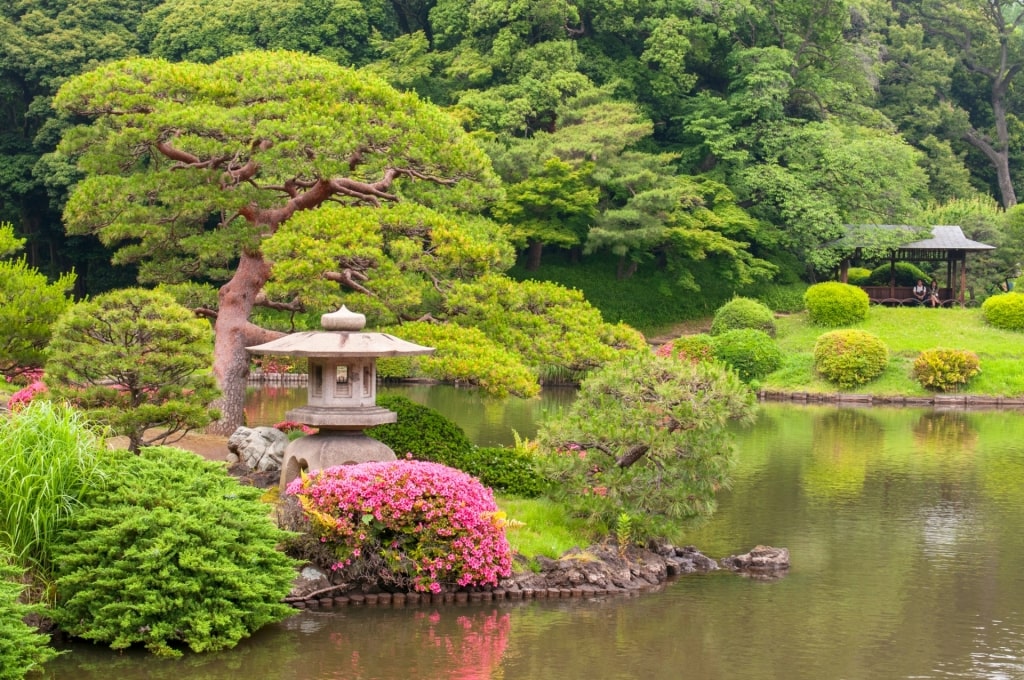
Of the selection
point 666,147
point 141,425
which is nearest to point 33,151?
point 666,147

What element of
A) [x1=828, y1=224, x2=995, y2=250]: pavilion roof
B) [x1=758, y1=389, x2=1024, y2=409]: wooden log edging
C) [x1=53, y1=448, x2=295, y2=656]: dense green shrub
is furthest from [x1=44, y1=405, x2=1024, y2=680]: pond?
[x1=828, y1=224, x2=995, y2=250]: pavilion roof

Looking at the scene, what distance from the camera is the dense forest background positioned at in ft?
129

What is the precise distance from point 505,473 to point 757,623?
4.63 m

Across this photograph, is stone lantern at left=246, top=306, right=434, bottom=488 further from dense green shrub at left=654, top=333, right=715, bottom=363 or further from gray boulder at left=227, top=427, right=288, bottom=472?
dense green shrub at left=654, top=333, right=715, bottom=363

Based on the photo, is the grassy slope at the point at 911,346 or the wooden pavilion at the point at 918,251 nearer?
the grassy slope at the point at 911,346

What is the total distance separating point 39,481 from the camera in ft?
36.0

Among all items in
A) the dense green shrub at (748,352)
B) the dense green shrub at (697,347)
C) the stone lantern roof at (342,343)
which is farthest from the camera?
the dense green shrub at (748,352)

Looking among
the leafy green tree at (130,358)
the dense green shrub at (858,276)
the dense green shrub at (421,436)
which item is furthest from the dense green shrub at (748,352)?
the leafy green tree at (130,358)

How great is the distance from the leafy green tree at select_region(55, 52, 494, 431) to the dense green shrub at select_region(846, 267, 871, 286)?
1097 inches

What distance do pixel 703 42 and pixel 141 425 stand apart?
110ft

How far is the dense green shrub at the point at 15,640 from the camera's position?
370 inches

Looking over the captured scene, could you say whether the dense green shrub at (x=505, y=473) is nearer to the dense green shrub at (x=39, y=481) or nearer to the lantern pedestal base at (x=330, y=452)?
the lantern pedestal base at (x=330, y=452)

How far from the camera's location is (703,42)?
43969mm

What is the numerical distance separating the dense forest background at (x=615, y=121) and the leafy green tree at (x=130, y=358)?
23.8 meters
